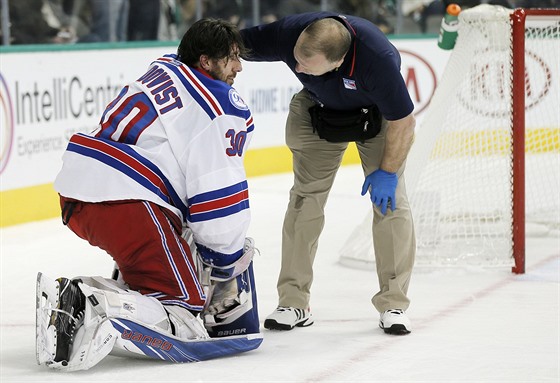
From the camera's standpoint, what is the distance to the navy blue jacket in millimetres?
3248

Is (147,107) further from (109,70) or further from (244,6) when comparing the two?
(244,6)

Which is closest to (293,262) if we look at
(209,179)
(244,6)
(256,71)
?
(209,179)

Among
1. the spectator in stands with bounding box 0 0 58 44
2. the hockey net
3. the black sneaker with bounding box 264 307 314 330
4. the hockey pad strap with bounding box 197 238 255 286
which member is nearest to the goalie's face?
the hockey pad strap with bounding box 197 238 255 286

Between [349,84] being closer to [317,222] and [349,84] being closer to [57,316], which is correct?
[317,222]

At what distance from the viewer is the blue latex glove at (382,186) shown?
3457 millimetres

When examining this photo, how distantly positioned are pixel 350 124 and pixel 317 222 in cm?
39

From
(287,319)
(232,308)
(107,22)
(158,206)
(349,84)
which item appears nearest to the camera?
(158,206)

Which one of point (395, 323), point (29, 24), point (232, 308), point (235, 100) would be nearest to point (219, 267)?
point (232, 308)

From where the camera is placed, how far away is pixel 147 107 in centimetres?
298

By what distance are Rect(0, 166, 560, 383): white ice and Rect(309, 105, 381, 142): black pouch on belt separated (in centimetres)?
64

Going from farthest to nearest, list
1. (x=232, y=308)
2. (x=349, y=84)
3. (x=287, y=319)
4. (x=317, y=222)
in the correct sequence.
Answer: (x=317, y=222)
(x=287, y=319)
(x=349, y=84)
(x=232, y=308)

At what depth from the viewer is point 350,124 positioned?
11.4 feet

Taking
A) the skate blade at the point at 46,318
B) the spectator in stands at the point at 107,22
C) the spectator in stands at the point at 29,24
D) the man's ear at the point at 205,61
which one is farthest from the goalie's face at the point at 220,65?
the spectator in stands at the point at 107,22

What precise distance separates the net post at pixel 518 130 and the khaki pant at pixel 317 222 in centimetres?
97
